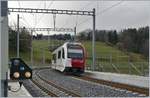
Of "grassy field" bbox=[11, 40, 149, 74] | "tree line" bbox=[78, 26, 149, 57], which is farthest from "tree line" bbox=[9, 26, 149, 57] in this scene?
"grassy field" bbox=[11, 40, 149, 74]

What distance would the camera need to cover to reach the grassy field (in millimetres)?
37206

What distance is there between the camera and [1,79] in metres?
4.29

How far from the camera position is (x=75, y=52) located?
118 feet

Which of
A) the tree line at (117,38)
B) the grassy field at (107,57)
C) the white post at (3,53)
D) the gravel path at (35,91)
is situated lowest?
the gravel path at (35,91)

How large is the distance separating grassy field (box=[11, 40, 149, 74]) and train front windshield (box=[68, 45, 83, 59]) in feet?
10.7

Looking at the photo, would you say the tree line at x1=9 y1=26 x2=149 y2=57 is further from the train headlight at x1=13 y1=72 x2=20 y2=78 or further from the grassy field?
the train headlight at x1=13 y1=72 x2=20 y2=78

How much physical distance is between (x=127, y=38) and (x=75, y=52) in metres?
30.4

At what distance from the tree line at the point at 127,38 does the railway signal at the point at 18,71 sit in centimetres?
4777

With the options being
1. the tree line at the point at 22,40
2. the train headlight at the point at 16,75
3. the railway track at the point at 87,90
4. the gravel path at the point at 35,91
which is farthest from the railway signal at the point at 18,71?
the tree line at the point at 22,40

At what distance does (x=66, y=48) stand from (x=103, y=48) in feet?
110

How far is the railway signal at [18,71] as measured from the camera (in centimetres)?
460

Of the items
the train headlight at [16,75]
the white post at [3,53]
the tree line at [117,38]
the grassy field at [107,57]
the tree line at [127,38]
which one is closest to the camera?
the white post at [3,53]

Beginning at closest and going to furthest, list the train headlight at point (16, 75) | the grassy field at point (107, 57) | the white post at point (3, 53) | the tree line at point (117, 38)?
1. the white post at point (3, 53)
2. the train headlight at point (16, 75)
3. the grassy field at point (107, 57)
4. the tree line at point (117, 38)

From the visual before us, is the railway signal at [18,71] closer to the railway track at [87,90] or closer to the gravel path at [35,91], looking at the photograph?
the railway track at [87,90]
